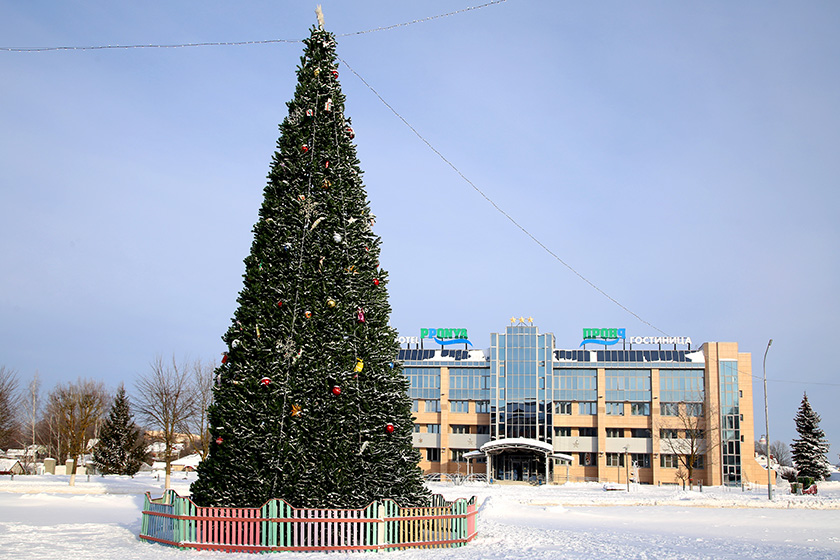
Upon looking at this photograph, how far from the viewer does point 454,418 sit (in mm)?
A: 77375

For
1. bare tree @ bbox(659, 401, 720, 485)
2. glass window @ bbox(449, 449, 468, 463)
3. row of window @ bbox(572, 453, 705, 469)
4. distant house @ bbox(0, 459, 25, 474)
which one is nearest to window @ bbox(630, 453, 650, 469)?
row of window @ bbox(572, 453, 705, 469)

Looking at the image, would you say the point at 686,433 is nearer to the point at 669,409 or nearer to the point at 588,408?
the point at 669,409

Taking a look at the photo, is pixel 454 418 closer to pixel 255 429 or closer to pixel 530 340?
pixel 530 340

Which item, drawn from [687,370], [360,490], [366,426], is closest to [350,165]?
[366,426]

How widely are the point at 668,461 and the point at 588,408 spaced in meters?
9.55

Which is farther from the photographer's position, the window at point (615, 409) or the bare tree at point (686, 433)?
the window at point (615, 409)

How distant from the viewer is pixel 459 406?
77625 mm

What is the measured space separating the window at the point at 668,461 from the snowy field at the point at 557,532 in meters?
37.0

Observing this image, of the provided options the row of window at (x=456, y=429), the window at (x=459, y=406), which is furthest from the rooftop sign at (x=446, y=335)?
the row of window at (x=456, y=429)

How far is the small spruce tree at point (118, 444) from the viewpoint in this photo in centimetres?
5450

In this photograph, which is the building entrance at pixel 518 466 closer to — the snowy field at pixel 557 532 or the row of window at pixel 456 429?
the row of window at pixel 456 429

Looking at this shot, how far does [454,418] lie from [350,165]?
6302 cm

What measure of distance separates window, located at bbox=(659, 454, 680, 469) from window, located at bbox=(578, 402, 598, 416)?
26.2 ft

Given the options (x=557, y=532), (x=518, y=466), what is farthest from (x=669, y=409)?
(x=557, y=532)
